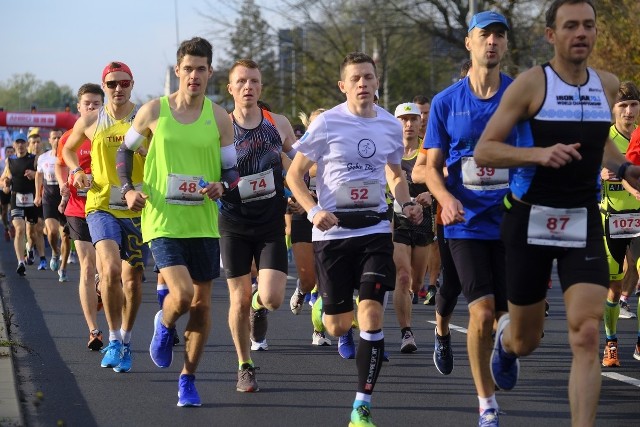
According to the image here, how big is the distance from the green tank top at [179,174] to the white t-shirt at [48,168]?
11569 millimetres

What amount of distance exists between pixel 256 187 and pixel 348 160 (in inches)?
60.7

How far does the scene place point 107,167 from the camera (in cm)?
998

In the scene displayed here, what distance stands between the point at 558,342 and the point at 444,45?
3080 cm

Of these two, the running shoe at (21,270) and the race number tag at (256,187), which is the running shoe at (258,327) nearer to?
the race number tag at (256,187)

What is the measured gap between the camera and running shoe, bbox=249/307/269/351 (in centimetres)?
1024

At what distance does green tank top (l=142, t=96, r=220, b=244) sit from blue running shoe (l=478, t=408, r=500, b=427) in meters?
2.13

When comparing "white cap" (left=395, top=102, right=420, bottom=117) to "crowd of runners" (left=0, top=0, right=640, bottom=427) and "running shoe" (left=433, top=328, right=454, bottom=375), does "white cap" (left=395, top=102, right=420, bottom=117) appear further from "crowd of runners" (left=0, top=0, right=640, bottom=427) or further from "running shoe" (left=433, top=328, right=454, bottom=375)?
"running shoe" (left=433, top=328, right=454, bottom=375)

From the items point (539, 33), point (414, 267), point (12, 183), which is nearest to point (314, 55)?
point (539, 33)

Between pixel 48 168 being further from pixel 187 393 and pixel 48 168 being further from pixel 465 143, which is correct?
pixel 465 143

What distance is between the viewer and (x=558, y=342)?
37.3ft

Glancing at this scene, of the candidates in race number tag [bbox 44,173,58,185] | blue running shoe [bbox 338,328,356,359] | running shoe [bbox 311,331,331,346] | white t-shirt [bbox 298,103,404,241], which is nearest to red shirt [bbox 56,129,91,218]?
running shoe [bbox 311,331,331,346]

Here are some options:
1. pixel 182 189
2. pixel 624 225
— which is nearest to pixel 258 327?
pixel 182 189

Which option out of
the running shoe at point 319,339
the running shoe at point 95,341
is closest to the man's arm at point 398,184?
the running shoe at point 319,339

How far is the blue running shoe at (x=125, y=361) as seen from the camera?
381 inches
